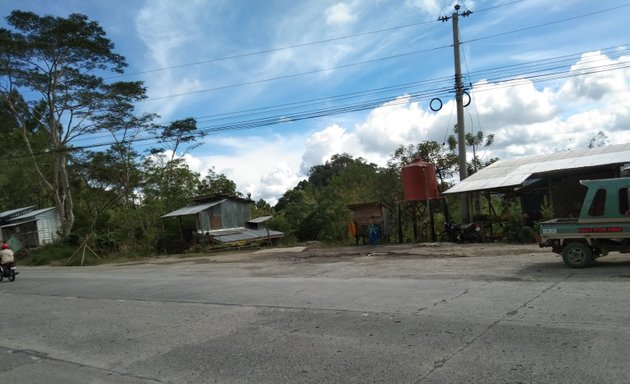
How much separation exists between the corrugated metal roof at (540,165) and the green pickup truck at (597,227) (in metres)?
8.36

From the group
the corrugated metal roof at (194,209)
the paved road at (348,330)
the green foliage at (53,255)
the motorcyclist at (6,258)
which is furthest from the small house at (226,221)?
the paved road at (348,330)

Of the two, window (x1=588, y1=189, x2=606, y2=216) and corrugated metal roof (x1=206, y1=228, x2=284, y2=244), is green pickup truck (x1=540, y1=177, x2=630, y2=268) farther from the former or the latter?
corrugated metal roof (x1=206, y1=228, x2=284, y2=244)

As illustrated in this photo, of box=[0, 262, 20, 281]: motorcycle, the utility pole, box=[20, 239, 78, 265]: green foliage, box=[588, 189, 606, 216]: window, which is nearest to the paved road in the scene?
box=[588, 189, 606, 216]: window

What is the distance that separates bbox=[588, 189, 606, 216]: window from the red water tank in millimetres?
12709

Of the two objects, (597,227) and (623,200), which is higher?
(623,200)

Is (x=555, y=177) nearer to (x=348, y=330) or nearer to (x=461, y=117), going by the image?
(x=461, y=117)

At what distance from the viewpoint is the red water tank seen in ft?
78.2

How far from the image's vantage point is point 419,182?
23875 mm

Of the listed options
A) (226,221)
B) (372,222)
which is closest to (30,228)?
(226,221)

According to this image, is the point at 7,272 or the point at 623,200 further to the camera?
the point at 7,272

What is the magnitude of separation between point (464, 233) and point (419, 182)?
3655 millimetres

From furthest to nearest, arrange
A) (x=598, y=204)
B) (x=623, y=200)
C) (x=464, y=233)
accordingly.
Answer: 1. (x=464, y=233)
2. (x=598, y=204)
3. (x=623, y=200)

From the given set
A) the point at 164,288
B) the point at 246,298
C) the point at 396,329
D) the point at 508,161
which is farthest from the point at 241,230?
the point at 396,329

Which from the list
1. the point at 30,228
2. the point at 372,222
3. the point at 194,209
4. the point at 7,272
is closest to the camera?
the point at 7,272
